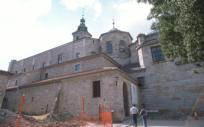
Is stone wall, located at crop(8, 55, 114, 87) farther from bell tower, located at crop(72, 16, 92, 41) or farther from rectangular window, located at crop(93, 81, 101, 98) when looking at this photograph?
bell tower, located at crop(72, 16, 92, 41)

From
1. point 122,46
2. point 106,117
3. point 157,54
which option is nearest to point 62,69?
point 122,46

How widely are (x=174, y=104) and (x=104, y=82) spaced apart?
10.1 m

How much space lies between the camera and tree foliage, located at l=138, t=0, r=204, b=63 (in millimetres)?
7453

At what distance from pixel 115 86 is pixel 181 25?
7.82 meters

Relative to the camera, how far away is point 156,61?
20844 millimetres

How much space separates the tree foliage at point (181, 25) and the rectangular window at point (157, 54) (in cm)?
917

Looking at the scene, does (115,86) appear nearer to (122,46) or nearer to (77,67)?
(77,67)

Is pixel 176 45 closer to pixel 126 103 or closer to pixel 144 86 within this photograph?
pixel 126 103

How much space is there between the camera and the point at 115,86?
46.1 feet

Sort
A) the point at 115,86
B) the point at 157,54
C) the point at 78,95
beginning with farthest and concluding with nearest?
1. the point at 157,54
2. the point at 78,95
3. the point at 115,86

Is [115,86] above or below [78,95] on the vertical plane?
Answer: above

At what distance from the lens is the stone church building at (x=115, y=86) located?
47.9ft

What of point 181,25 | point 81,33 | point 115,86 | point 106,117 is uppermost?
point 81,33

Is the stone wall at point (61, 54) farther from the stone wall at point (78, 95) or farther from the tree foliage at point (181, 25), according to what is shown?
the tree foliage at point (181, 25)
